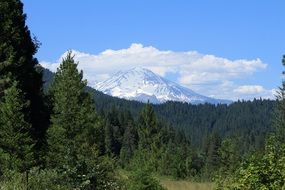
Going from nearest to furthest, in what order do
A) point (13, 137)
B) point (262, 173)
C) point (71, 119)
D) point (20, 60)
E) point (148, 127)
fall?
1. point (262, 173)
2. point (13, 137)
3. point (20, 60)
4. point (71, 119)
5. point (148, 127)

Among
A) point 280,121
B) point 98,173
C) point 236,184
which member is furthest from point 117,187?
point 280,121

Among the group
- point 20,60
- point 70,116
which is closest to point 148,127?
point 70,116

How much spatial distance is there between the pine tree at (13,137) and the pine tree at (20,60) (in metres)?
1.65

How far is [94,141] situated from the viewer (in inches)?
1359

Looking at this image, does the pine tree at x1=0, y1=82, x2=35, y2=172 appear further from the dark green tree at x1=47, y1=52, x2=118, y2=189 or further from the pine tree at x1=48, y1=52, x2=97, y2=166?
the pine tree at x1=48, y1=52, x2=97, y2=166

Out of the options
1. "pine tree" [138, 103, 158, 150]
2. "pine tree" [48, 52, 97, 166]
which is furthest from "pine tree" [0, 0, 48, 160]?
"pine tree" [138, 103, 158, 150]

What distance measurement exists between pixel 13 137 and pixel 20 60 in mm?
5249

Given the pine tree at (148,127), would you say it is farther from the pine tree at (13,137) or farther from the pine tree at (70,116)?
the pine tree at (13,137)

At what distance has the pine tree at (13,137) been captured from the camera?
29281 millimetres

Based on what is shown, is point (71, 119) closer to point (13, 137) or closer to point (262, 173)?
point (13, 137)

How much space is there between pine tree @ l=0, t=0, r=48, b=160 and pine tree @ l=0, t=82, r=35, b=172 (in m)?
1.65

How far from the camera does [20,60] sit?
32.6 meters

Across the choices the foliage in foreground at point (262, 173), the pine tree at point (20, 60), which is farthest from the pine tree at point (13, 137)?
the foliage in foreground at point (262, 173)

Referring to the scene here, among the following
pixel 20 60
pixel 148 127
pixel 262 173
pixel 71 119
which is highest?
pixel 20 60
